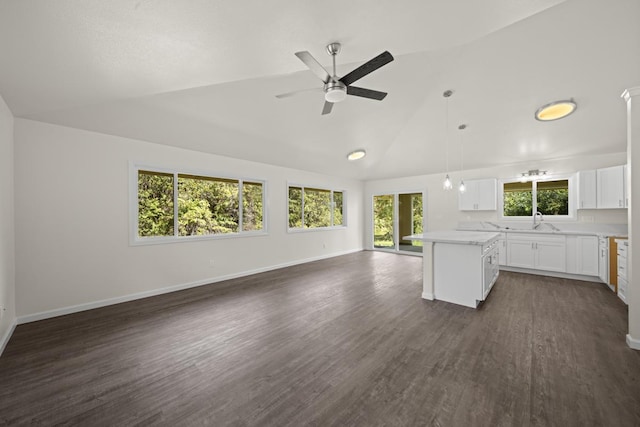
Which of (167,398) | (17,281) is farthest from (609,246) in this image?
(17,281)

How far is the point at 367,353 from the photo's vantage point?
7.66ft

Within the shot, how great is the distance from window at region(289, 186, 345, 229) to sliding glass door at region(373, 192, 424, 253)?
4.39 ft

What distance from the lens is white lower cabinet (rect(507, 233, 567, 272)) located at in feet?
15.6

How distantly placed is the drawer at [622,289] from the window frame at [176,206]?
231 inches

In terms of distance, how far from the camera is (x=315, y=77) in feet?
10.7

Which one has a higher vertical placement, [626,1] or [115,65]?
[626,1]

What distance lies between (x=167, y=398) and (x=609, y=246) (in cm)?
632

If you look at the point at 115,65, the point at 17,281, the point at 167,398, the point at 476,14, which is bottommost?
the point at 167,398

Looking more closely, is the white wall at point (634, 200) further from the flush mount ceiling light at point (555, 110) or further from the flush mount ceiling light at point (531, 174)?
the flush mount ceiling light at point (531, 174)

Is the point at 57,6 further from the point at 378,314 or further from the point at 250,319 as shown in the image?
the point at 378,314

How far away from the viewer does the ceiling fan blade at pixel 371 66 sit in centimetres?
197

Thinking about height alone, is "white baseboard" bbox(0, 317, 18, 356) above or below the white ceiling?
below

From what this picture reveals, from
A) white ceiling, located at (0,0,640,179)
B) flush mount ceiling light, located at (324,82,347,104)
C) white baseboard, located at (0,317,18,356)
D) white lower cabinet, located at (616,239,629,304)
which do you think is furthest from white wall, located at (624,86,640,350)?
white baseboard, located at (0,317,18,356)

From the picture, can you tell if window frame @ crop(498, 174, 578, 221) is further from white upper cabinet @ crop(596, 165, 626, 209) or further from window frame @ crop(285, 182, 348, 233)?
window frame @ crop(285, 182, 348, 233)
